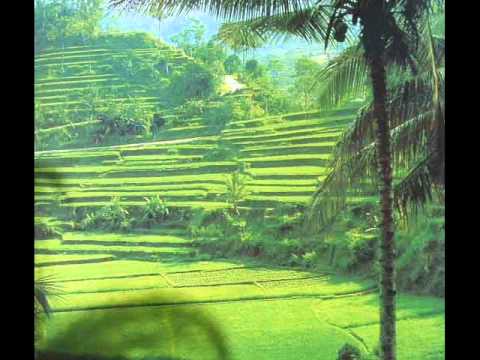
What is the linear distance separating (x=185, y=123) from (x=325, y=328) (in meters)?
1.29

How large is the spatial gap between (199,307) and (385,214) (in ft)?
3.53

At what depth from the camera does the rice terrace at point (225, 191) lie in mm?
4012

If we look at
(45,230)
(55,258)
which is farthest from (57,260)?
(45,230)

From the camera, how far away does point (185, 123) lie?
4.15 meters

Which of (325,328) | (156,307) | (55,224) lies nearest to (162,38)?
(55,224)

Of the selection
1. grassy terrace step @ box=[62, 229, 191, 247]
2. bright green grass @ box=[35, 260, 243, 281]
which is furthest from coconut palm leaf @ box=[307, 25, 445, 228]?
grassy terrace step @ box=[62, 229, 191, 247]

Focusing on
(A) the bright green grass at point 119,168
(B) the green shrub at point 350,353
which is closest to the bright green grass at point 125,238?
(A) the bright green grass at point 119,168

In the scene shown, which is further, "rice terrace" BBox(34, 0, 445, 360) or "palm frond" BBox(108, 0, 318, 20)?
"rice terrace" BBox(34, 0, 445, 360)

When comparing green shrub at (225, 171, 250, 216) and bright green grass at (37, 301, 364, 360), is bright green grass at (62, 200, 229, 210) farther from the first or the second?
bright green grass at (37, 301, 364, 360)

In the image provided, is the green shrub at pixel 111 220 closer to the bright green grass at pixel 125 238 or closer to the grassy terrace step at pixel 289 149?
the bright green grass at pixel 125 238

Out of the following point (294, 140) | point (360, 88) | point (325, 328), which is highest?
point (360, 88)

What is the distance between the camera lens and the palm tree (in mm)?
3852

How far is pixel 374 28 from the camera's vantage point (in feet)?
12.7
